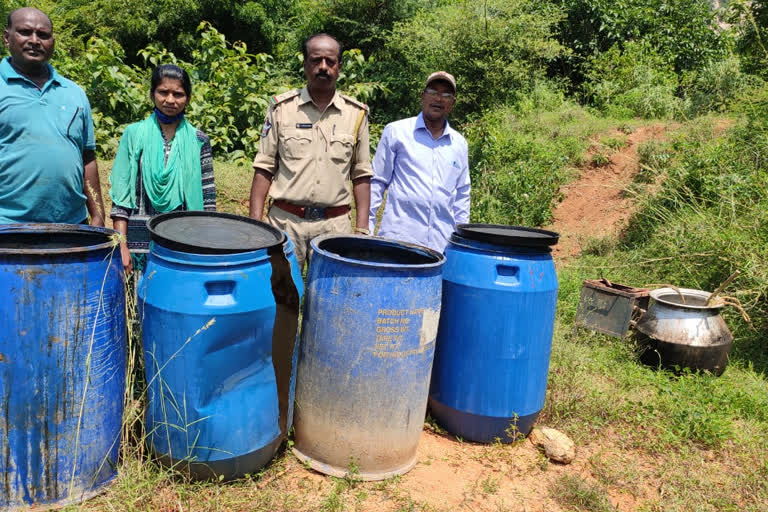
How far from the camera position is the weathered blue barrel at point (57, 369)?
2115 millimetres

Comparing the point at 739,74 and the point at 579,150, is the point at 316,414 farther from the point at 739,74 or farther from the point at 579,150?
the point at 739,74

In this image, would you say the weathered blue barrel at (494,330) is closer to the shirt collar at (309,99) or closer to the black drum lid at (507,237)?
the black drum lid at (507,237)

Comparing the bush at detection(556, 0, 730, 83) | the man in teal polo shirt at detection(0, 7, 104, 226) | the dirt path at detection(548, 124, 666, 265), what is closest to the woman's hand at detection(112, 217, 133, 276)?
the man in teal polo shirt at detection(0, 7, 104, 226)

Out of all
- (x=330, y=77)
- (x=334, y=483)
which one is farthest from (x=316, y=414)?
(x=330, y=77)

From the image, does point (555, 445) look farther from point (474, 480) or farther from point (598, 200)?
point (598, 200)

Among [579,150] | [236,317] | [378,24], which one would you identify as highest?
[378,24]

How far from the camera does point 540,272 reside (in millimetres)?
3104

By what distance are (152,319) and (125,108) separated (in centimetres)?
660

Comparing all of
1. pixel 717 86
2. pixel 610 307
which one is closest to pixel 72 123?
pixel 610 307

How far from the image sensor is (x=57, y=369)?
2189 millimetres

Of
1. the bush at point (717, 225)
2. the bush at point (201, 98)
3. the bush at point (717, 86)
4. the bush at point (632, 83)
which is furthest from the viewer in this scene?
the bush at point (632, 83)

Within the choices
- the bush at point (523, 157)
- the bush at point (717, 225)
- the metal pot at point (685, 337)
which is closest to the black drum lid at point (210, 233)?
the metal pot at point (685, 337)

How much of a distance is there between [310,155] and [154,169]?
31.8 inches

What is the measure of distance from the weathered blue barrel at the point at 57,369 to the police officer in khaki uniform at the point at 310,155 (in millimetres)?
1061
